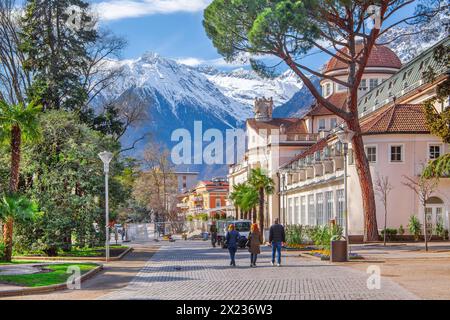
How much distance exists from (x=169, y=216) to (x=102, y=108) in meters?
54.3

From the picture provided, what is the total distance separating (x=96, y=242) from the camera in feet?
125

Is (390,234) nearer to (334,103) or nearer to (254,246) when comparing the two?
(254,246)

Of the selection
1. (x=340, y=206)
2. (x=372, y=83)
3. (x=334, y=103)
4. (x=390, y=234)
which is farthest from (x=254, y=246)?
(x=334, y=103)

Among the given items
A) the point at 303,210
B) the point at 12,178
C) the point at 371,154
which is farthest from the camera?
the point at 303,210

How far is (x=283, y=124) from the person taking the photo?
95500 millimetres

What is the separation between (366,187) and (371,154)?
17.1 ft

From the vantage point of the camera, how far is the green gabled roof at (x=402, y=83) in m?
56.0

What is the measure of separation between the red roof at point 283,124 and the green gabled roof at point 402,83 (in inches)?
741

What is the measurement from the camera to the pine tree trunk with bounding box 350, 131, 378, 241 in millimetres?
46344

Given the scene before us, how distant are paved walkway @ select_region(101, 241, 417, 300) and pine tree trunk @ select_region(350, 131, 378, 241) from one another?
18.3m

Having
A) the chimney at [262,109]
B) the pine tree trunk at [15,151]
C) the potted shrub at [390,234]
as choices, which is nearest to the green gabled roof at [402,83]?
the potted shrub at [390,234]
